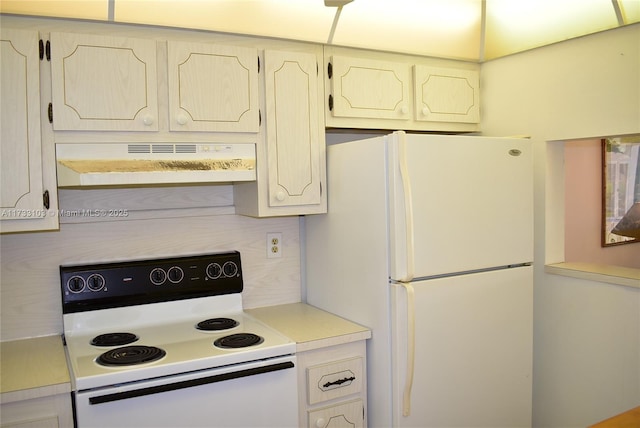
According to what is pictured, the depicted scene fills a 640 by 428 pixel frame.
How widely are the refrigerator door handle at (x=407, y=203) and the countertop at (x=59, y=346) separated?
357 millimetres

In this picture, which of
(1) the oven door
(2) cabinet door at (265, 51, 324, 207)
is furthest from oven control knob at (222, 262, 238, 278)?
(1) the oven door

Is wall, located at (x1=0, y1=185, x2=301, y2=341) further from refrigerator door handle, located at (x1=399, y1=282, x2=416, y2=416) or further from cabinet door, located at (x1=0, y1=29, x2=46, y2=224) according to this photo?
refrigerator door handle, located at (x1=399, y1=282, x2=416, y2=416)

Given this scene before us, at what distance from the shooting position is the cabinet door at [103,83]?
1.98 meters

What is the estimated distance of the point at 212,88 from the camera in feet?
7.30

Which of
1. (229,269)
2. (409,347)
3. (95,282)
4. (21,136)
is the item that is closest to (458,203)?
(409,347)

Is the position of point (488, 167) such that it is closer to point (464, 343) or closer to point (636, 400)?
point (464, 343)

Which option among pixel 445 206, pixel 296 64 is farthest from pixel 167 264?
pixel 445 206

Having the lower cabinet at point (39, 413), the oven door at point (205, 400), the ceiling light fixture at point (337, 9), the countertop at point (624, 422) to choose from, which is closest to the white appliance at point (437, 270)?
the oven door at point (205, 400)

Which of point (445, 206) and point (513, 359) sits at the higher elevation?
point (445, 206)

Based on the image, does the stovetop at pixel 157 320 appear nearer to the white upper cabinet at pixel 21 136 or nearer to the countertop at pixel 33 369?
the countertop at pixel 33 369

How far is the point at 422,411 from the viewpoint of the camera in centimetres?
224

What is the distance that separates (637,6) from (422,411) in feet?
6.10

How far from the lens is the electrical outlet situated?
2.78 meters

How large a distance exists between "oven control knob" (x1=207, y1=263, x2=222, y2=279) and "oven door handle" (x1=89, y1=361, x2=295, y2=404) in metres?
0.67
